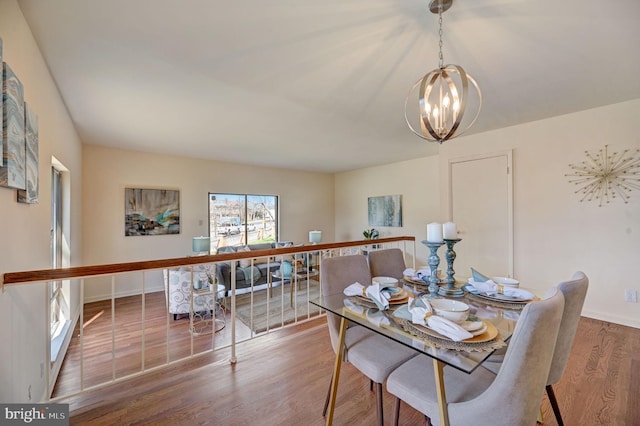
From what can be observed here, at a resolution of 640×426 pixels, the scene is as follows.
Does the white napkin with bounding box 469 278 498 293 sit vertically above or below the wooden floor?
above

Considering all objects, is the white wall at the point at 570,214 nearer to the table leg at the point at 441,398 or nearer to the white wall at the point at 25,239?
the table leg at the point at 441,398

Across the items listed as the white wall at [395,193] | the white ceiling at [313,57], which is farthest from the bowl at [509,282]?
the white wall at [395,193]

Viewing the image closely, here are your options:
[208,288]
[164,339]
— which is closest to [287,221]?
[208,288]

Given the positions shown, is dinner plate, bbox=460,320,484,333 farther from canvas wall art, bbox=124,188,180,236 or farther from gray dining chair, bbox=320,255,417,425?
canvas wall art, bbox=124,188,180,236

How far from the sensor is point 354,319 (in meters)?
1.37

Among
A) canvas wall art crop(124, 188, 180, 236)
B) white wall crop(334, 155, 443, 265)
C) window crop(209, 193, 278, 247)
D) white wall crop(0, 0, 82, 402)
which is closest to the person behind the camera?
white wall crop(0, 0, 82, 402)

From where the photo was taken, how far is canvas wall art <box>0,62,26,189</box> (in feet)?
3.80

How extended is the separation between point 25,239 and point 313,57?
2.19 metres

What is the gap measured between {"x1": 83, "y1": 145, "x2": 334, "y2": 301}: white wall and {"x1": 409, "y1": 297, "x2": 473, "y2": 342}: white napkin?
485 centimetres

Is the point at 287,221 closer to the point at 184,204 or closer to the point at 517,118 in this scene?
the point at 184,204

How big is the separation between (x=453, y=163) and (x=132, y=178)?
17.5ft

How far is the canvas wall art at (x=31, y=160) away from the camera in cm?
146

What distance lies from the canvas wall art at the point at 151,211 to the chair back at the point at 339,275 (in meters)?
4.17

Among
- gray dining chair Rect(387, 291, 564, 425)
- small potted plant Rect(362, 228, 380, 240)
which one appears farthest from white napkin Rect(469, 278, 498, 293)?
small potted plant Rect(362, 228, 380, 240)
